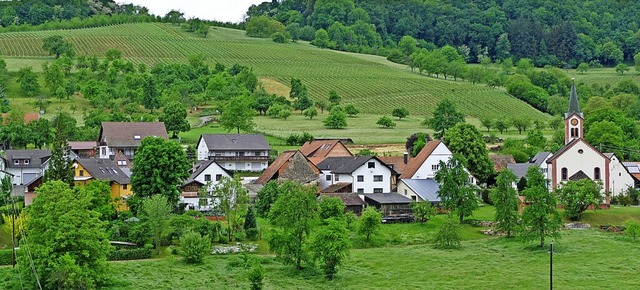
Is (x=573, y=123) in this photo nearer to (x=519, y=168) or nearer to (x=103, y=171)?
(x=519, y=168)

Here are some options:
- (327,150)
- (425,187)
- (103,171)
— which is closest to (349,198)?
(425,187)

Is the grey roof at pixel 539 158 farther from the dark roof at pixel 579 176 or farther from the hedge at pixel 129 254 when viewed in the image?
the hedge at pixel 129 254

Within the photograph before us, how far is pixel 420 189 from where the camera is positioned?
69.1 meters

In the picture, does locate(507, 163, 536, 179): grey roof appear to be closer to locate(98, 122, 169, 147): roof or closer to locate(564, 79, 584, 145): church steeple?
locate(564, 79, 584, 145): church steeple

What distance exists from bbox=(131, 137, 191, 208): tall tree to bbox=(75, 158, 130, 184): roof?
396cm

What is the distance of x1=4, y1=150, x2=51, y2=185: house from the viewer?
71.5m

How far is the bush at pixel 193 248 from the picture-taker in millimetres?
50594

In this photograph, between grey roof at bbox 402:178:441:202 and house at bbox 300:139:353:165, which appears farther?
house at bbox 300:139:353:165

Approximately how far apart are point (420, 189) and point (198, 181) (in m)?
15.4

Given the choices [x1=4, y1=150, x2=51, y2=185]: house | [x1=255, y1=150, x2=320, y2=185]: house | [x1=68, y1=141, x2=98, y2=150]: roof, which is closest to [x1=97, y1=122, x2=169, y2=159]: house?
[x1=68, y1=141, x2=98, y2=150]: roof

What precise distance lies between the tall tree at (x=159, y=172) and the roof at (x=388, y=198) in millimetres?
12882

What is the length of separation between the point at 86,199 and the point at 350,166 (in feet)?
88.4

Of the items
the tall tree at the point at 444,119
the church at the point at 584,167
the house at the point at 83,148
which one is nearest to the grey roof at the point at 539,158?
the church at the point at 584,167

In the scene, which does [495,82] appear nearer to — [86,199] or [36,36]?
[36,36]
